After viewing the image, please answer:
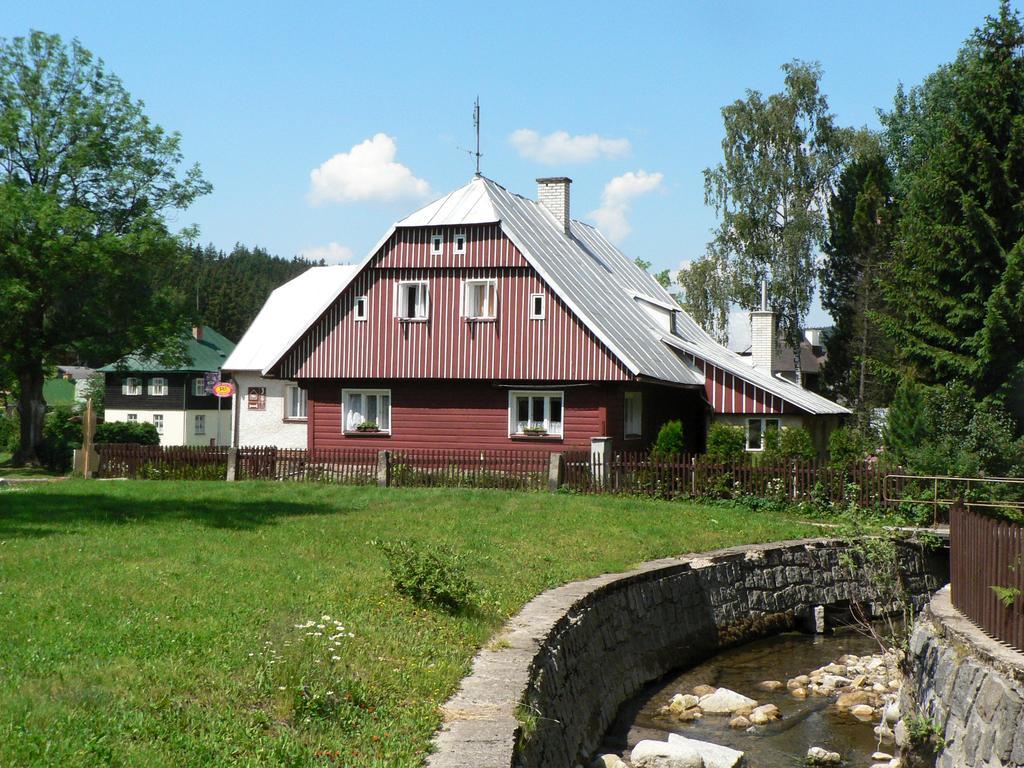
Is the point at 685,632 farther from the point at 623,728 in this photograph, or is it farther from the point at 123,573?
the point at 123,573

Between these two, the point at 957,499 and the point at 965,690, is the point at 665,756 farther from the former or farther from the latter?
the point at 957,499

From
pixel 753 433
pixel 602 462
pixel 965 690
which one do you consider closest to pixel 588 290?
pixel 753 433

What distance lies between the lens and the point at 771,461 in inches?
938

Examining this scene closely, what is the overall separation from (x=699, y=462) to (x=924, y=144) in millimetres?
23397

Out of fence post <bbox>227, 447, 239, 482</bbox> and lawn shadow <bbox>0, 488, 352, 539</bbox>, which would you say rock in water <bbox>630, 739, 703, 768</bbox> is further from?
fence post <bbox>227, 447, 239, 482</bbox>

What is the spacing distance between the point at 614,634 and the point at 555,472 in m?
10.8

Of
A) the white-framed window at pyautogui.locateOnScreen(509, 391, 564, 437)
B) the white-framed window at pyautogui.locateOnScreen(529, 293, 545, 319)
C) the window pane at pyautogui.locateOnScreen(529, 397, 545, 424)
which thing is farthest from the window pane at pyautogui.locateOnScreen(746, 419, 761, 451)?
the white-framed window at pyautogui.locateOnScreen(529, 293, 545, 319)

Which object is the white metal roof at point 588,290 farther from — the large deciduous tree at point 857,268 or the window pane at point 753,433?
the large deciduous tree at point 857,268

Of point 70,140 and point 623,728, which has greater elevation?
point 70,140

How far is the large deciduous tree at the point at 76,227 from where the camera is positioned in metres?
35.8

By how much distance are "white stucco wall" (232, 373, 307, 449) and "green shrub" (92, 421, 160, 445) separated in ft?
17.4

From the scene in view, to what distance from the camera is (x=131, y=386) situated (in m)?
60.2

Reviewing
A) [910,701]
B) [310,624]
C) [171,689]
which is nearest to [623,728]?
[910,701]

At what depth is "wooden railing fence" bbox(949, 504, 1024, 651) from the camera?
920cm
